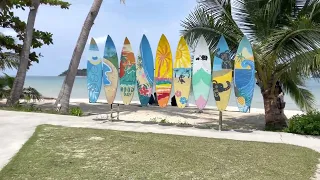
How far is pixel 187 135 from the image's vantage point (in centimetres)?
735

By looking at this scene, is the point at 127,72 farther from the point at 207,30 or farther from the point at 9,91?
the point at 9,91

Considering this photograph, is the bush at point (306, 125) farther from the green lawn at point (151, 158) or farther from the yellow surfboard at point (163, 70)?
the yellow surfboard at point (163, 70)

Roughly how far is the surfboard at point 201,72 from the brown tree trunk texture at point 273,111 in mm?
2232

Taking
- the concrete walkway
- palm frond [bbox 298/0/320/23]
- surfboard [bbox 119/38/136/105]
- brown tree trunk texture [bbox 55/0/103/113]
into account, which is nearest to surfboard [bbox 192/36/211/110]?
the concrete walkway

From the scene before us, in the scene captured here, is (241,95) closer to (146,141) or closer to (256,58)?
(256,58)

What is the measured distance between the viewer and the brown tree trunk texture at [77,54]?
11547 millimetres

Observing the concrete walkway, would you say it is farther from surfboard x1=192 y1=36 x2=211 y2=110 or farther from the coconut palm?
the coconut palm

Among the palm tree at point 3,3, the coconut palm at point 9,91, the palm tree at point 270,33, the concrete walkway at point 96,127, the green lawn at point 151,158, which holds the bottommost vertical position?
the green lawn at point 151,158

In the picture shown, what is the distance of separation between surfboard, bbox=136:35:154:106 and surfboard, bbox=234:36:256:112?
7.37 ft

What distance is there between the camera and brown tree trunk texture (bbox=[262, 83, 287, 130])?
31.6 feet

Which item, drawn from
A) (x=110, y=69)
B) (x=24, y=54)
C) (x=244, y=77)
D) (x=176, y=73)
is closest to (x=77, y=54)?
(x=24, y=54)

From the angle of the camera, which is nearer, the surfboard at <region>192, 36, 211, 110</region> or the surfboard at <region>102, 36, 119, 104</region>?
the surfboard at <region>192, 36, 211, 110</region>

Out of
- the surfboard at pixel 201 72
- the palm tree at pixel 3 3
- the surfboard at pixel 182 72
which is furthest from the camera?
the palm tree at pixel 3 3

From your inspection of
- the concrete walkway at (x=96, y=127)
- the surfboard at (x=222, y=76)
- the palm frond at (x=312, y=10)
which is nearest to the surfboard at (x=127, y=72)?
the concrete walkway at (x=96, y=127)
